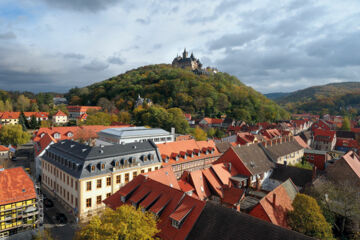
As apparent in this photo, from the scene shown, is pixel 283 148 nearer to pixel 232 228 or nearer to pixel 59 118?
pixel 232 228

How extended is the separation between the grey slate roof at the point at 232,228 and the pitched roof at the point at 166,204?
766mm

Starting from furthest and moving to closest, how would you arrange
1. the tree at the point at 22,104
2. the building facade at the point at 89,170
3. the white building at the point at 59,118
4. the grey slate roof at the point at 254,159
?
the tree at the point at 22,104, the white building at the point at 59,118, the grey slate roof at the point at 254,159, the building facade at the point at 89,170

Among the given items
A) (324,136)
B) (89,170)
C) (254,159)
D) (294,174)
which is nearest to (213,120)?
(324,136)

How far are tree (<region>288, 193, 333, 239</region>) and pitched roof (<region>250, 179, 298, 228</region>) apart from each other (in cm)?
111

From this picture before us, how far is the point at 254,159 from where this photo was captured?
38938mm

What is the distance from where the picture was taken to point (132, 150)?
116 ft

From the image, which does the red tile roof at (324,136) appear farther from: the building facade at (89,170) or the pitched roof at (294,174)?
the building facade at (89,170)

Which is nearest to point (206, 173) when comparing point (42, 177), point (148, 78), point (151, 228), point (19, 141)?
point (151, 228)

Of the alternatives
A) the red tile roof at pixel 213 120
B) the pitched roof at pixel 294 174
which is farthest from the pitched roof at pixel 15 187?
the red tile roof at pixel 213 120

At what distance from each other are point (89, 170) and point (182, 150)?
63.4ft

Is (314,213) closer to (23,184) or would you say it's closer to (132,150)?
(132,150)

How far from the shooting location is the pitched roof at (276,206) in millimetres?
21359

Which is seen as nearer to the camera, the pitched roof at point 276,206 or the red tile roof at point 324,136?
the pitched roof at point 276,206

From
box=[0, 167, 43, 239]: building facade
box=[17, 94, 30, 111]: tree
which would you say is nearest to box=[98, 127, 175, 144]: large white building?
box=[0, 167, 43, 239]: building facade
